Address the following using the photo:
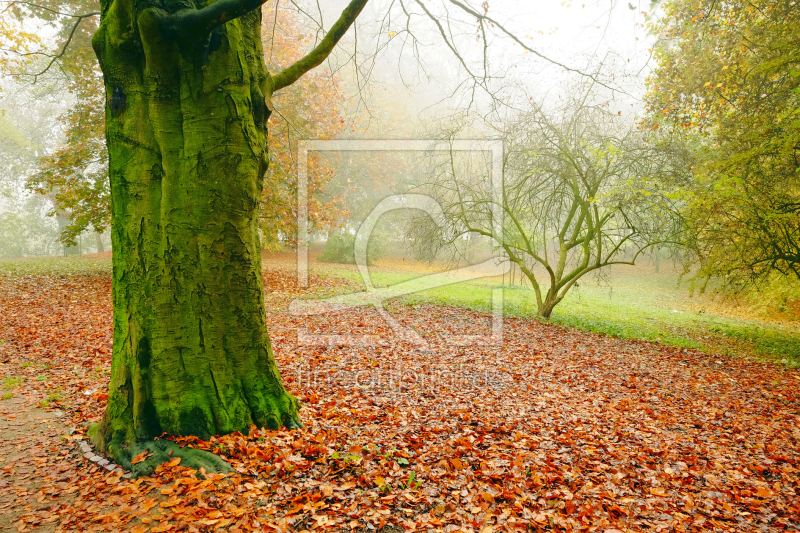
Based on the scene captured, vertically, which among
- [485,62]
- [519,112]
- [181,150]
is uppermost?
[519,112]

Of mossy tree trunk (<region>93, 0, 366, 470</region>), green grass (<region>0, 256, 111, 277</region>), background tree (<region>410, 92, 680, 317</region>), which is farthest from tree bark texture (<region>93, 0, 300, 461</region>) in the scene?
green grass (<region>0, 256, 111, 277</region>)

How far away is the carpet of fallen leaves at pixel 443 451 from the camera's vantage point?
109 inches

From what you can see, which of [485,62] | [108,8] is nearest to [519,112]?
[485,62]

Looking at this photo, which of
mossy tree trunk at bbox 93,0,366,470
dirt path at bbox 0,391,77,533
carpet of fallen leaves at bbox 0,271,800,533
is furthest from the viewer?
mossy tree trunk at bbox 93,0,366,470

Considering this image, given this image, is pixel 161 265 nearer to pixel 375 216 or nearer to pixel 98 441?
pixel 98 441

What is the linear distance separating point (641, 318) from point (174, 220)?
14.6 m

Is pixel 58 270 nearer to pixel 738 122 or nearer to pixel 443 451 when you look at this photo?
pixel 443 451

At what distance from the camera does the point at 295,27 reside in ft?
51.0

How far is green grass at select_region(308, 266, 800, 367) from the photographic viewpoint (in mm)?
10062

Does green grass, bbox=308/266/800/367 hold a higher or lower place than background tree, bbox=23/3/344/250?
lower

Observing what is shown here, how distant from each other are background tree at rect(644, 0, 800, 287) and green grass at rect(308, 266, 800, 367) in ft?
5.86

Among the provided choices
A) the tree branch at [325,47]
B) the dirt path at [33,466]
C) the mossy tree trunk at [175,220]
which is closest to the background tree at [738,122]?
the tree branch at [325,47]

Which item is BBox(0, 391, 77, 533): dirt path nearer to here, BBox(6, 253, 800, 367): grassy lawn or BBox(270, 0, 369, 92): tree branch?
BBox(270, 0, 369, 92): tree branch

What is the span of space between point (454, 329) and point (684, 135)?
7.47 metres
